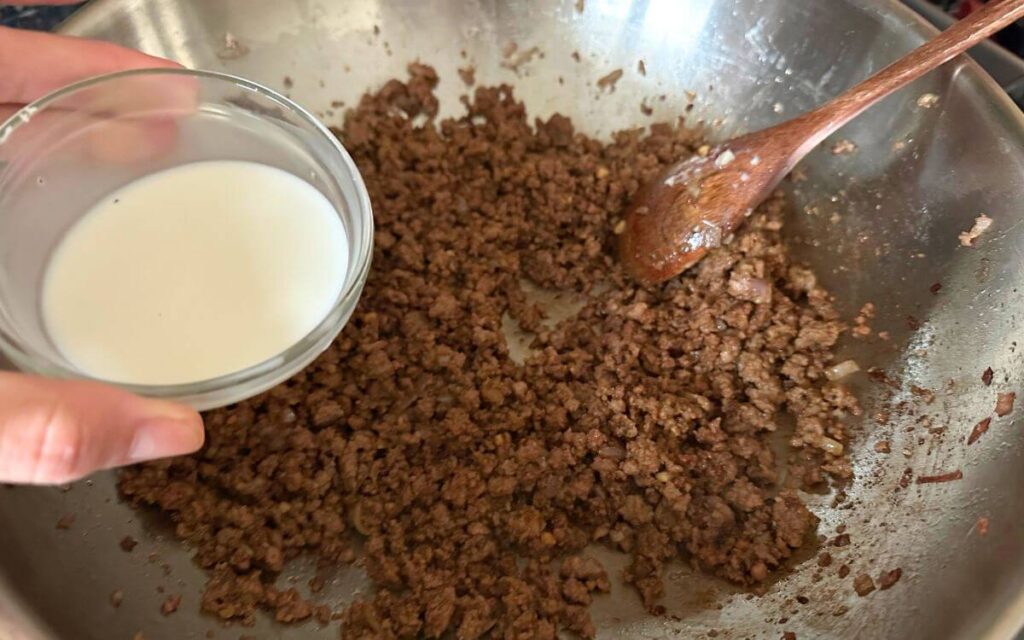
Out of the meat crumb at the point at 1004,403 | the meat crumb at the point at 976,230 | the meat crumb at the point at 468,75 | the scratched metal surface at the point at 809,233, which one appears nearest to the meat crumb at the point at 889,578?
the scratched metal surface at the point at 809,233

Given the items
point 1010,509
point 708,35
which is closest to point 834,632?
point 1010,509

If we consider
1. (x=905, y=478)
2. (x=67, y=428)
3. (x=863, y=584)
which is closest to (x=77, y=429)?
(x=67, y=428)

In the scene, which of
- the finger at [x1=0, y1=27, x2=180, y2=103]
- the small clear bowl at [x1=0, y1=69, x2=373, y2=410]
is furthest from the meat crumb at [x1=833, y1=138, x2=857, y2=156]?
the finger at [x1=0, y1=27, x2=180, y2=103]

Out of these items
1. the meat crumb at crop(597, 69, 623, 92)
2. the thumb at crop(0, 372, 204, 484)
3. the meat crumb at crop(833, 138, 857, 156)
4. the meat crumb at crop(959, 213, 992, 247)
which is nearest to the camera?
the thumb at crop(0, 372, 204, 484)

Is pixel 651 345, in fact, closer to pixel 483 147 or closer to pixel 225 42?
pixel 483 147

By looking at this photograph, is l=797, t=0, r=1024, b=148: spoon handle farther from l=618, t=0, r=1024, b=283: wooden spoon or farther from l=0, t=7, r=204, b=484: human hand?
l=0, t=7, r=204, b=484: human hand

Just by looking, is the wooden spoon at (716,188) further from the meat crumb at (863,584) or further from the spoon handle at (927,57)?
the meat crumb at (863,584)

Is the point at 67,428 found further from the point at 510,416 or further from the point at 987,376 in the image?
the point at 987,376
